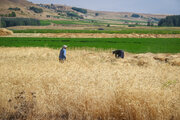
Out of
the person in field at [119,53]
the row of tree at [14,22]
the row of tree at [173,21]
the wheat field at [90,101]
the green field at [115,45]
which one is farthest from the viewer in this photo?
the row of tree at [173,21]

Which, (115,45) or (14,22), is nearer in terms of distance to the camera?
(115,45)

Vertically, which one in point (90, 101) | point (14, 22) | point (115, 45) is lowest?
point (115, 45)

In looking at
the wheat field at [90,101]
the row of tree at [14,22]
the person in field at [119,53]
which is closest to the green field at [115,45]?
the person in field at [119,53]

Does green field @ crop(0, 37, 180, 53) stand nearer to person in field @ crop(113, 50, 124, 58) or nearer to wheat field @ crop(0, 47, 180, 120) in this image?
person in field @ crop(113, 50, 124, 58)

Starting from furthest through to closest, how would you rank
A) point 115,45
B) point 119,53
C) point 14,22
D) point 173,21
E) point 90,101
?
point 173,21
point 14,22
point 115,45
point 119,53
point 90,101

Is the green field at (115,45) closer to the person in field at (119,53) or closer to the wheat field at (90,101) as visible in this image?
the person in field at (119,53)

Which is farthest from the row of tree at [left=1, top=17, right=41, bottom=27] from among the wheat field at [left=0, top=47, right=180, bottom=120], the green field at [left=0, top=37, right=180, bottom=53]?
the wheat field at [left=0, top=47, right=180, bottom=120]

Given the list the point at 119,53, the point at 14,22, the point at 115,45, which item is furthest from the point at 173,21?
the point at 119,53

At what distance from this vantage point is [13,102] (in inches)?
271

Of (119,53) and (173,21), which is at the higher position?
(173,21)

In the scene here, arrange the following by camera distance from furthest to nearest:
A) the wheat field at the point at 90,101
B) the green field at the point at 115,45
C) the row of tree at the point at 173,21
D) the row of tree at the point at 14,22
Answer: the row of tree at the point at 173,21 < the row of tree at the point at 14,22 < the green field at the point at 115,45 < the wheat field at the point at 90,101

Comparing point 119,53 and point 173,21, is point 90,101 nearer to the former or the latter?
point 119,53

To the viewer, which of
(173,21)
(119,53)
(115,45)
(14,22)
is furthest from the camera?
(173,21)

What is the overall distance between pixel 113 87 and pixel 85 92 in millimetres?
843
